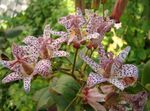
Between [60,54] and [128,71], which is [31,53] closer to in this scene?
[60,54]

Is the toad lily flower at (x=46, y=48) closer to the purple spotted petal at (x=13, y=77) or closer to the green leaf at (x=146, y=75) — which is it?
the purple spotted petal at (x=13, y=77)

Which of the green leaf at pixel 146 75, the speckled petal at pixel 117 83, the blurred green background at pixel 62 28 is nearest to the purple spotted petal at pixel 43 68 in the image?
the speckled petal at pixel 117 83

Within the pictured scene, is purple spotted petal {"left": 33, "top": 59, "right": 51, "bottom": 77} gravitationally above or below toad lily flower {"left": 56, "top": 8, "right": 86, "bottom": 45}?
below

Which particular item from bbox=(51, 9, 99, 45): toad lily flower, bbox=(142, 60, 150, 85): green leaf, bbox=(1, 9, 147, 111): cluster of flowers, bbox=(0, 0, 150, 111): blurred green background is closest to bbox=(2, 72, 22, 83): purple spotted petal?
bbox=(1, 9, 147, 111): cluster of flowers

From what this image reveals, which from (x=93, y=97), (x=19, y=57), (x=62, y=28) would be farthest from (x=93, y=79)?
(x=62, y=28)

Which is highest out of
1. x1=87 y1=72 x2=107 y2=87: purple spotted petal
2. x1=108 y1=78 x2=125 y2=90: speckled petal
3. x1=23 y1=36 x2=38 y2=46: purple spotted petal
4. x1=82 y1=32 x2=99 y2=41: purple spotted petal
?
x1=82 y1=32 x2=99 y2=41: purple spotted petal

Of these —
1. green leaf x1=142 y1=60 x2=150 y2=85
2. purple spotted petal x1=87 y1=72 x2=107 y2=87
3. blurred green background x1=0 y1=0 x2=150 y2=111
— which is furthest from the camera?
blurred green background x1=0 y1=0 x2=150 y2=111

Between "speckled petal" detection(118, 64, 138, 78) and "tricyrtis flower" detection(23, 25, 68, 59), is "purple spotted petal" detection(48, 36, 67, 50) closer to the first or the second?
"tricyrtis flower" detection(23, 25, 68, 59)
